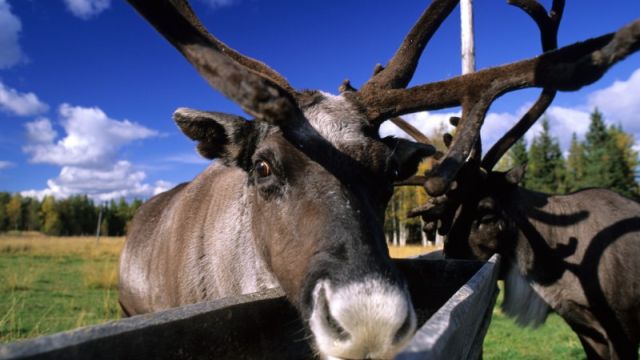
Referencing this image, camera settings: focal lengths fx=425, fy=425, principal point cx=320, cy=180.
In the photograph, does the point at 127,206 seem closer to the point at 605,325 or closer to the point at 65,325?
the point at 65,325

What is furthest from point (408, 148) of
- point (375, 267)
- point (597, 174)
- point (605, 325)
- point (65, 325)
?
point (597, 174)

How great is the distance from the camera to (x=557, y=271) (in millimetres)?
5359

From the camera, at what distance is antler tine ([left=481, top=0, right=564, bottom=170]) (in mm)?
5082

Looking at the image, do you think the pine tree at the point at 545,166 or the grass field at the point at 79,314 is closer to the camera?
the grass field at the point at 79,314

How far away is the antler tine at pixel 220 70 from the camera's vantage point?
217 cm

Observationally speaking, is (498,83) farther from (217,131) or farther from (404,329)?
(404,329)

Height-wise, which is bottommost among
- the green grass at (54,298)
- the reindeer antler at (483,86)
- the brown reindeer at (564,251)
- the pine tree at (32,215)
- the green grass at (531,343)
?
the green grass at (531,343)

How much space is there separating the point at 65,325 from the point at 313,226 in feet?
27.4

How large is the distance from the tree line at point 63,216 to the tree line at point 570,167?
67.2 metres

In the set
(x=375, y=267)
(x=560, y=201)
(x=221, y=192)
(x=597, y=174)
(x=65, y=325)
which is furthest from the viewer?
(x=597, y=174)

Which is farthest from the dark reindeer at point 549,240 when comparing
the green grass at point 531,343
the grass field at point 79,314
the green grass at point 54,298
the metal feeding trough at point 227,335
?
the green grass at point 54,298

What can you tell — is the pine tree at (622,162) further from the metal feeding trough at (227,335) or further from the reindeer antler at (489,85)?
the metal feeding trough at (227,335)

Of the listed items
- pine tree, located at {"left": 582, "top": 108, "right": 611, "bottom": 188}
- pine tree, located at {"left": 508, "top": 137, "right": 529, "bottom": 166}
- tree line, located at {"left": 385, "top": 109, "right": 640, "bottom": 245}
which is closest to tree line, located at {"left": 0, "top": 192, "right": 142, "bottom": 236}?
tree line, located at {"left": 385, "top": 109, "right": 640, "bottom": 245}

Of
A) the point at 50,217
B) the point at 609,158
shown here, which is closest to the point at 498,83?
the point at 609,158
